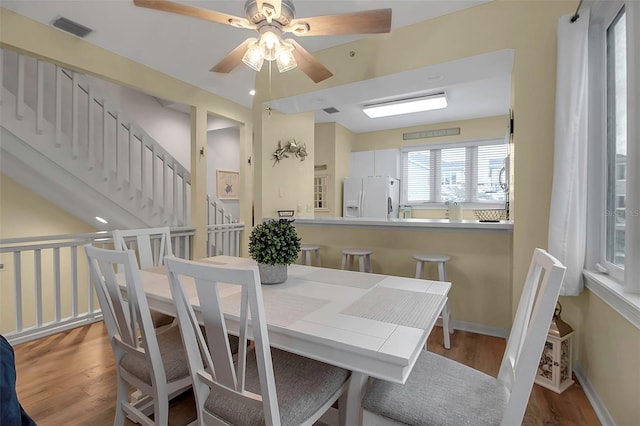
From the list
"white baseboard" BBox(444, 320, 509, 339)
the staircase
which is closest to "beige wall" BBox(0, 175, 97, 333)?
the staircase

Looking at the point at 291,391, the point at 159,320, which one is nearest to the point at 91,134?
the point at 159,320

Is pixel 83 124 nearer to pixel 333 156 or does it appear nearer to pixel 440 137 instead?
pixel 333 156

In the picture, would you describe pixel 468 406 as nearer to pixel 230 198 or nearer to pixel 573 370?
pixel 573 370

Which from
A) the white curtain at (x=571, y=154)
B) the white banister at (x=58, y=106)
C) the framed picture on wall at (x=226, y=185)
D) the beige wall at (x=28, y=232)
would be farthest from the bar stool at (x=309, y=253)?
the beige wall at (x=28, y=232)

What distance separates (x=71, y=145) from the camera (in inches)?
120

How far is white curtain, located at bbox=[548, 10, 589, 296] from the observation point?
1803 mm

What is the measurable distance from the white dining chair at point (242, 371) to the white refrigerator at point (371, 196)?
4179 mm

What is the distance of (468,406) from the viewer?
0.99 m

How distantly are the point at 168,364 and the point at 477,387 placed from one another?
1.25m

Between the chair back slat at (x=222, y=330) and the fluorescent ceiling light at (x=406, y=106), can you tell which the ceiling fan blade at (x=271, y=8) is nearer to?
the chair back slat at (x=222, y=330)

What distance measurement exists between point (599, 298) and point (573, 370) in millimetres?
671

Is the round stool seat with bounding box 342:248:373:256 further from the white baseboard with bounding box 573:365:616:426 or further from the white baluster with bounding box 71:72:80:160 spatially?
the white baluster with bounding box 71:72:80:160

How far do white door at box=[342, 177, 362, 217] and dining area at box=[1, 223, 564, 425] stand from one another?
12.8 ft

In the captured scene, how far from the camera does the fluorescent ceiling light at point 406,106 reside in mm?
3894
